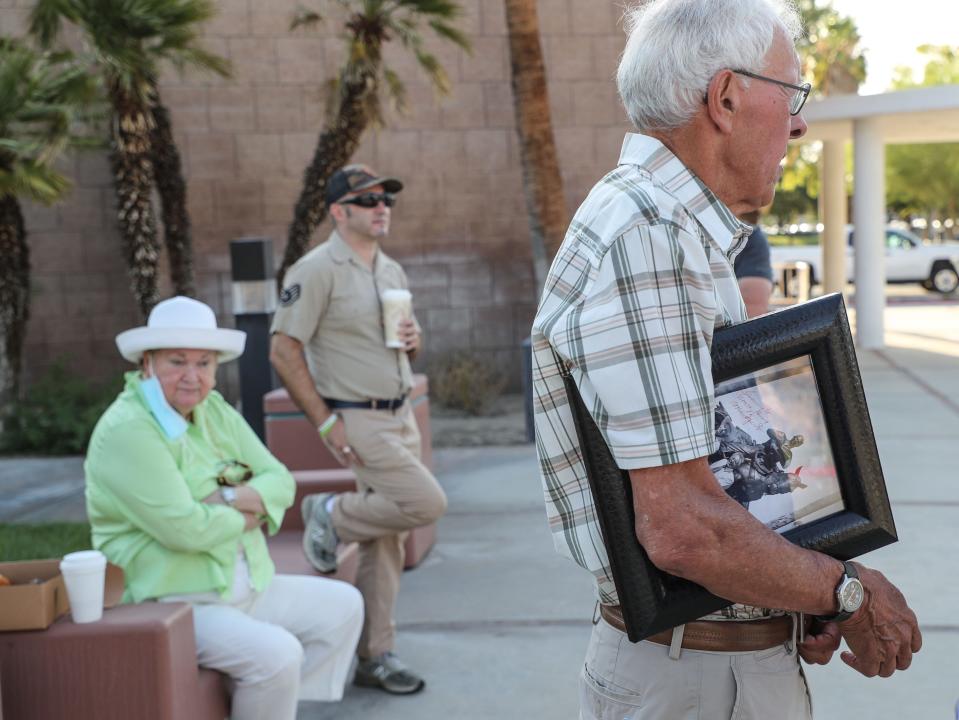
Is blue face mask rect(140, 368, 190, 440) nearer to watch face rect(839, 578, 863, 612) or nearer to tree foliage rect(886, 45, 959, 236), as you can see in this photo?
watch face rect(839, 578, 863, 612)

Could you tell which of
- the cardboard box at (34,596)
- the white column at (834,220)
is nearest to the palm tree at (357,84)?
the cardboard box at (34,596)

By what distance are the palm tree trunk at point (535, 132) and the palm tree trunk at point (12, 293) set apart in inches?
182

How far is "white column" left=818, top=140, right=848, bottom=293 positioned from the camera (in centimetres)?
1830

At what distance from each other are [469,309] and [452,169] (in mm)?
1581

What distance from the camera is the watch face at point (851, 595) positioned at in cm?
170

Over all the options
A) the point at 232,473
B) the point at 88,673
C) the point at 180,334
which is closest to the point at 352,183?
the point at 180,334

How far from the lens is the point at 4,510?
25.6 ft

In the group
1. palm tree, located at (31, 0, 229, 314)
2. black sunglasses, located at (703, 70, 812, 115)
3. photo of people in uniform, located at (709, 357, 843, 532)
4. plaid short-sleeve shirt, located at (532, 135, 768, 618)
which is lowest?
photo of people in uniform, located at (709, 357, 843, 532)

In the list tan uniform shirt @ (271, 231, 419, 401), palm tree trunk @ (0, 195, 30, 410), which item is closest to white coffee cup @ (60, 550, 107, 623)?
tan uniform shirt @ (271, 231, 419, 401)

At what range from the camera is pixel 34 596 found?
3.04 metres

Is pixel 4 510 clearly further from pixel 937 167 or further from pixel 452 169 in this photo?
pixel 937 167

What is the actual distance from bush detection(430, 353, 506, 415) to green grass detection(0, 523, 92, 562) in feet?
17.3

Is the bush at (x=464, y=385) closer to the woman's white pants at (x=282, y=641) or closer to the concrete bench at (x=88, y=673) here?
the woman's white pants at (x=282, y=641)

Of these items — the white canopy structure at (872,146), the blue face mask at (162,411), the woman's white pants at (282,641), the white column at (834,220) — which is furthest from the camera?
the white column at (834,220)
